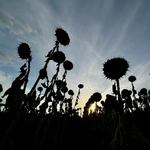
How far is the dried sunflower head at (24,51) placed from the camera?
217 cm

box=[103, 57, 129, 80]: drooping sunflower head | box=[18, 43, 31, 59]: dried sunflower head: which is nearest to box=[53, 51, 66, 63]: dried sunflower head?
box=[18, 43, 31, 59]: dried sunflower head

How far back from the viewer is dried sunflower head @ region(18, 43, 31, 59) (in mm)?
2170

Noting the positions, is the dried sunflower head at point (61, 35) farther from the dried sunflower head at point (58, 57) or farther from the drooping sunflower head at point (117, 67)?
the drooping sunflower head at point (117, 67)

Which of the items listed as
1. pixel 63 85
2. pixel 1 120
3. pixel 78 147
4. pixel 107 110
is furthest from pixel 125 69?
pixel 1 120

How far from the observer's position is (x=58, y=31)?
3.06 meters

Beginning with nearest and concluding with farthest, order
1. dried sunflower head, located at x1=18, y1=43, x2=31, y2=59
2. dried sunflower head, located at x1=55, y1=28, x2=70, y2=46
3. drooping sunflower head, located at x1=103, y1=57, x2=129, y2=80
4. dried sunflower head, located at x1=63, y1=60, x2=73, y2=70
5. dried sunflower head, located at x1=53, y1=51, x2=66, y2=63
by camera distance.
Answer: drooping sunflower head, located at x1=103, y1=57, x2=129, y2=80
dried sunflower head, located at x1=18, y1=43, x2=31, y2=59
dried sunflower head, located at x1=55, y1=28, x2=70, y2=46
dried sunflower head, located at x1=53, y1=51, x2=66, y2=63
dried sunflower head, located at x1=63, y1=60, x2=73, y2=70

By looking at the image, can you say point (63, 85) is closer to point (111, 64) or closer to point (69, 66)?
point (111, 64)

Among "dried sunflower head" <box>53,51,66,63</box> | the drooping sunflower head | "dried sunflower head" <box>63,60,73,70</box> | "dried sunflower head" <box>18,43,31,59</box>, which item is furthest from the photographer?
"dried sunflower head" <box>63,60,73,70</box>

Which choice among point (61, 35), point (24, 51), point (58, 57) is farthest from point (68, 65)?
point (24, 51)

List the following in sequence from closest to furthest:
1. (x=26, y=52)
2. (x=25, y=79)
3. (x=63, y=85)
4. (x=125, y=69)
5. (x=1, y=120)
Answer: (x=25, y=79) < (x=125, y=69) < (x=26, y=52) < (x=63, y=85) < (x=1, y=120)

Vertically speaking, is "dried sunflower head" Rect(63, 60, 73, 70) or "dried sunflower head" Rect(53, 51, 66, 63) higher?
"dried sunflower head" Rect(63, 60, 73, 70)

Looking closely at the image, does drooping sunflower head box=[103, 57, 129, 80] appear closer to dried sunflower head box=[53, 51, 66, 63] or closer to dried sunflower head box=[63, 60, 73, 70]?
dried sunflower head box=[53, 51, 66, 63]

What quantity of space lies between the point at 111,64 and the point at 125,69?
31 centimetres

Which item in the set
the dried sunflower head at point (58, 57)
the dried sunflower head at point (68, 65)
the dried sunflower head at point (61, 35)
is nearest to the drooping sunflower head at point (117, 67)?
the dried sunflower head at point (61, 35)
